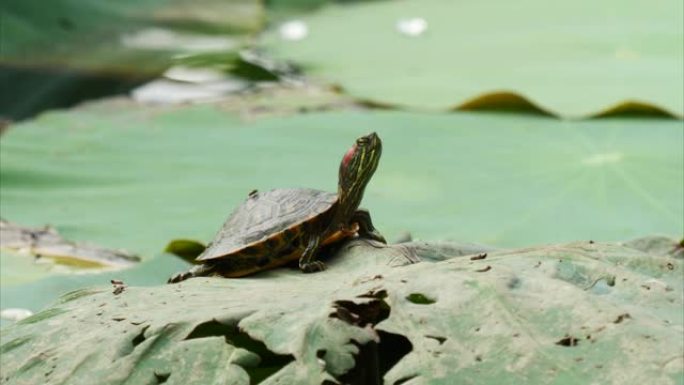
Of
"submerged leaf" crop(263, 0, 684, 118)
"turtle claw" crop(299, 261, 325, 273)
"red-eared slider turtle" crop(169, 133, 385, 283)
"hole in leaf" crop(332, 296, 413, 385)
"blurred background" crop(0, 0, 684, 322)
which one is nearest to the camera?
"hole in leaf" crop(332, 296, 413, 385)

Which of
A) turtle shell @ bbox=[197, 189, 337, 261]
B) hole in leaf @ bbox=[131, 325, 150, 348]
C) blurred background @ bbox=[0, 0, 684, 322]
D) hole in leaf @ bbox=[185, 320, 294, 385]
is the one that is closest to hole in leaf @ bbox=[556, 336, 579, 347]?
hole in leaf @ bbox=[185, 320, 294, 385]

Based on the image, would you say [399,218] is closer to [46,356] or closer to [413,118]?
[413,118]

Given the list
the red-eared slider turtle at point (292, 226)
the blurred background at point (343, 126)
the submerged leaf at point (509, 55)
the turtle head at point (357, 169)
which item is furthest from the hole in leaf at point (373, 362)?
the submerged leaf at point (509, 55)

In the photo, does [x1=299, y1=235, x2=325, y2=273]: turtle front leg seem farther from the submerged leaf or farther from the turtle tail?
the submerged leaf

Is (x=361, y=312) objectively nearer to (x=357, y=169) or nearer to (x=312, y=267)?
(x=312, y=267)

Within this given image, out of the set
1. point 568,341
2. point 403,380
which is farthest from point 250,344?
point 568,341

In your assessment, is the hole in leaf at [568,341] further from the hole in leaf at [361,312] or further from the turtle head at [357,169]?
the turtle head at [357,169]

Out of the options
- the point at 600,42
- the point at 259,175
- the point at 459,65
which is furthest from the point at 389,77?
the point at 259,175
